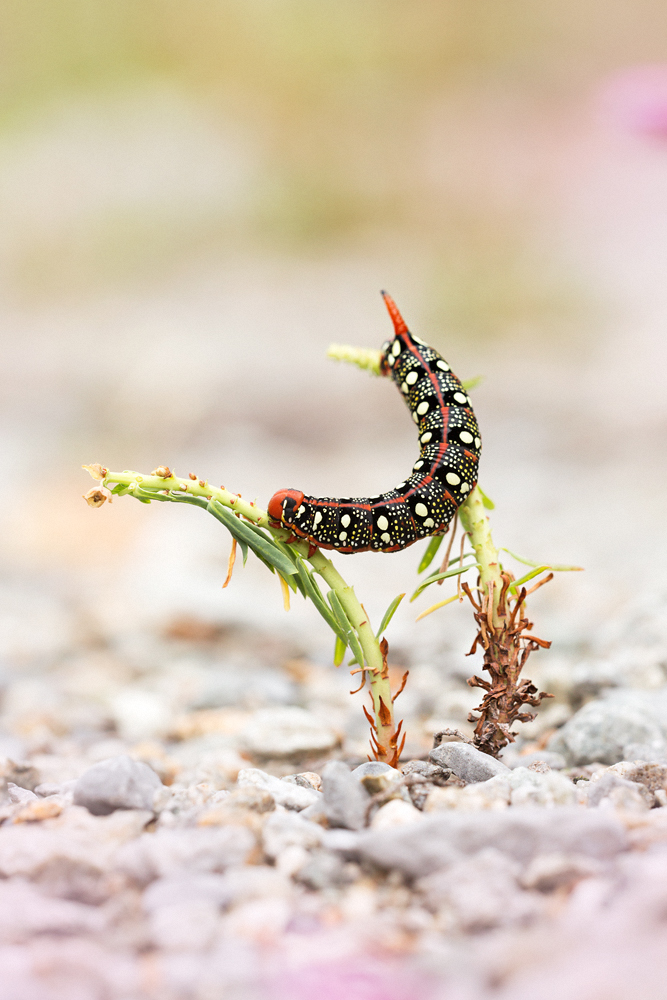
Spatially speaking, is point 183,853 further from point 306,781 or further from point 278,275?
point 278,275

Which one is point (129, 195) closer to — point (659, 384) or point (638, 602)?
point (659, 384)

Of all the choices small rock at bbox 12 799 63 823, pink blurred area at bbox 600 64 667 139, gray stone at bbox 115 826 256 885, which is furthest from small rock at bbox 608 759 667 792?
pink blurred area at bbox 600 64 667 139

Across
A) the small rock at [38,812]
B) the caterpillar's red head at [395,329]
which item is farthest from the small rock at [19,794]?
the caterpillar's red head at [395,329]

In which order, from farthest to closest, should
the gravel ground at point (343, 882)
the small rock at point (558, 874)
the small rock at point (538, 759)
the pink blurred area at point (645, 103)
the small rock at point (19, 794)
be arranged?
the pink blurred area at point (645, 103) → the small rock at point (538, 759) → the small rock at point (19, 794) → the small rock at point (558, 874) → the gravel ground at point (343, 882)

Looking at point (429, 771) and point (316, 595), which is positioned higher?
point (316, 595)

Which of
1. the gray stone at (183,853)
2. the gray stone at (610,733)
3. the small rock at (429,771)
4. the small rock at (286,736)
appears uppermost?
the small rock at (286,736)

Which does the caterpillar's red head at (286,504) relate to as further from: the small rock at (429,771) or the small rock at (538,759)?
the small rock at (538,759)

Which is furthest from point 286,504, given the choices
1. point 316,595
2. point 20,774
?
point 20,774
